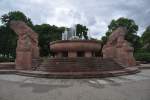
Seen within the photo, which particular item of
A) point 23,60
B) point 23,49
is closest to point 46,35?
point 23,49

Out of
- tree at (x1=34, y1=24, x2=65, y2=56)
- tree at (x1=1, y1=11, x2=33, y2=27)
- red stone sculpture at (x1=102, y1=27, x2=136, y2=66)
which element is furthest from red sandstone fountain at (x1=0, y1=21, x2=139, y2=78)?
tree at (x1=1, y1=11, x2=33, y2=27)

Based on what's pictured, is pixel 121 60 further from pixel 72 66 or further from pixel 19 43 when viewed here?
pixel 19 43

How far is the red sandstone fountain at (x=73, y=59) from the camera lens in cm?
1015

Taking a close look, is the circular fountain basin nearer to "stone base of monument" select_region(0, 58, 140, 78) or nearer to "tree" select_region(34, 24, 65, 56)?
"stone base of monument" select_region(0, 58, 140, 78)

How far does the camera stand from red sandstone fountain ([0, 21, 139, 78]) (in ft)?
33.3

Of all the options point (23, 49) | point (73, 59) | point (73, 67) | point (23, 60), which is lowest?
point (73, 67)

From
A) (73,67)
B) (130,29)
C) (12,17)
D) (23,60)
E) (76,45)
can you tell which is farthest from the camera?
(130,29)

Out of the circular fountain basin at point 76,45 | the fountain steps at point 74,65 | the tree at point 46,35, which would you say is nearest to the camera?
the fountain steps at point 74,65

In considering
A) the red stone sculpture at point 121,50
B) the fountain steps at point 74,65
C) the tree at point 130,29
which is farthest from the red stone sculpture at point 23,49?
the tree at point 130,29

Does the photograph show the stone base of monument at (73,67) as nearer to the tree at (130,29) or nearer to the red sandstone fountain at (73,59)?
the red sandstone fountain at (73,59)

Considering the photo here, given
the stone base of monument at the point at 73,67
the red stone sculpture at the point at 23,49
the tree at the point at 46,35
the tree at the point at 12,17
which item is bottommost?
the stone base of monument at the point at 73,67

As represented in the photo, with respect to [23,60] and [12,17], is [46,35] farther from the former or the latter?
[23,60]

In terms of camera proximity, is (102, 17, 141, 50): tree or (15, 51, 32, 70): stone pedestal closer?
(15, 51, 32, 70): stone pedestal

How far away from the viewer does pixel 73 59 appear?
36.2 ft
